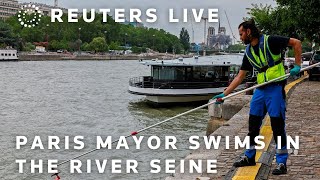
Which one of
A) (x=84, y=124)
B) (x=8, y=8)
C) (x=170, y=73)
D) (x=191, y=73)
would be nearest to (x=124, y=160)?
(x=84, y=124)

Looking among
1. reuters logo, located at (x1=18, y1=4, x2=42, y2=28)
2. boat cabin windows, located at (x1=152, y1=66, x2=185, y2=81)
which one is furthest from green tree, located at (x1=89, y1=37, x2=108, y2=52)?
boat cabin windows, located at (x1=152, y1=66, x2=185, y2=81)

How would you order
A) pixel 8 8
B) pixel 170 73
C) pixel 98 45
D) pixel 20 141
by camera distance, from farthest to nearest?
pixel 8 8 < pixel 98 45 < pixel 170 73 < pixel 20 141

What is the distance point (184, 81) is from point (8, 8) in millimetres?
166455

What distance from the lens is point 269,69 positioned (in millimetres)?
6555

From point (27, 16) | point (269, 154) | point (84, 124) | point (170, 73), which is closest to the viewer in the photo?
point (269, 154)

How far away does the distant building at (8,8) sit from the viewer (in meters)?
181

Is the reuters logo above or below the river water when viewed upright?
above

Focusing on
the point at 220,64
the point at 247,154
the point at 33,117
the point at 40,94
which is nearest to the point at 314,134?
the point at 247,154

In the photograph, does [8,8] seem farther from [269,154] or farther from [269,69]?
[269,69]

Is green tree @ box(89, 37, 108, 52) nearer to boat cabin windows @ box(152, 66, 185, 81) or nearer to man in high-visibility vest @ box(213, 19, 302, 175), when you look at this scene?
boat cabin windows @ box(152, 66, 185, 81)

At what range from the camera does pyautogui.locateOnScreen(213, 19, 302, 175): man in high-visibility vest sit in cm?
638

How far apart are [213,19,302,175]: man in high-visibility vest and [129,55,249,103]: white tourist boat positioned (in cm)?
2175

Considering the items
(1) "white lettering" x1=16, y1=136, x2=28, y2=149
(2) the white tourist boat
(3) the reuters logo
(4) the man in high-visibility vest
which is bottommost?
(1) "white lettering" x1=16, y1=136, x2=28, y2=149

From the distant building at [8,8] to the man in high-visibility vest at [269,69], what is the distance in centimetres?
18185
